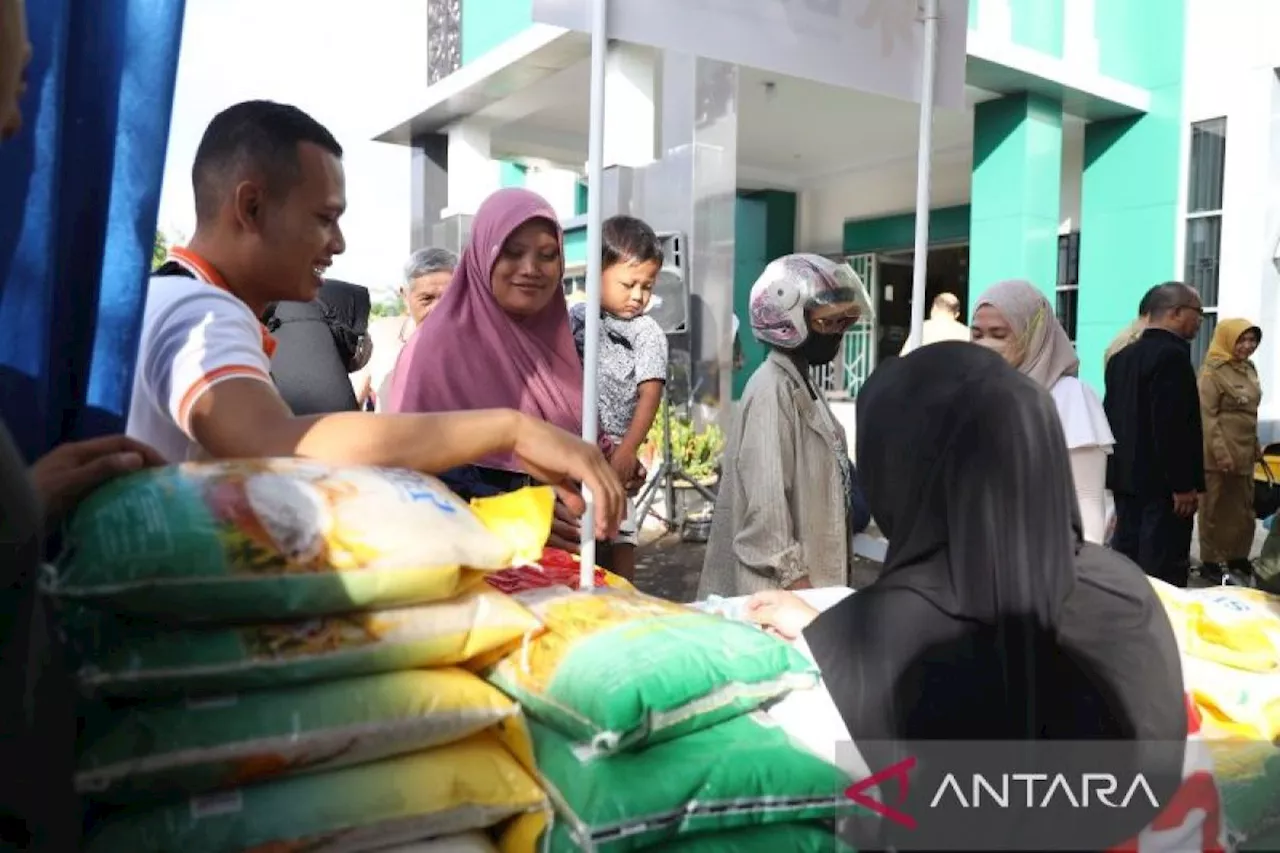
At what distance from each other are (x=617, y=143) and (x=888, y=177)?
575cm

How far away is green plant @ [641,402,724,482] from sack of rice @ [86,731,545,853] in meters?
5.89

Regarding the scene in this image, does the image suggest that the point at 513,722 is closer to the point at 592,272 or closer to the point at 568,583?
the point at 568,583

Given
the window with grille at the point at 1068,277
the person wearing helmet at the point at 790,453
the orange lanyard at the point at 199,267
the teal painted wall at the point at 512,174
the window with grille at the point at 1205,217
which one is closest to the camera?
the orange lanyard at the point at 199,267

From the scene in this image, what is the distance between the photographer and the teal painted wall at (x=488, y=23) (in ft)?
31.5

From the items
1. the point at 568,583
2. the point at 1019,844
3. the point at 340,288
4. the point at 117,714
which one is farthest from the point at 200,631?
the point at 340,288

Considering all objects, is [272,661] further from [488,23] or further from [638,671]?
[488,23]

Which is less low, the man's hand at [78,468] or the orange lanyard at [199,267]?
the orange lanyard at [199,267]

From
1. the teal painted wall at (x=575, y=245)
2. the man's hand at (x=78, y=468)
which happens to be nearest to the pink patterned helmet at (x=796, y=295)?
the man's hand at (x=78, y=468)

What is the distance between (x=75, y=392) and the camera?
146 centimetres

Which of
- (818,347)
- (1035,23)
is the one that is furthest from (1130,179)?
(818,347)

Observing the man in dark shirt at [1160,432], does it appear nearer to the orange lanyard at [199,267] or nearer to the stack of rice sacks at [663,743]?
the stack of rice sacks at [663,743]

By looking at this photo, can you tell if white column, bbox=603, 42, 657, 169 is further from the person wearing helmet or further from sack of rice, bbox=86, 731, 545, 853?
sack of rice, bbox=86, 731, 545, 853

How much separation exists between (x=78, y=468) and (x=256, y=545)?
0.89 feet

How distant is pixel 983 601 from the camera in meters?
1.24
